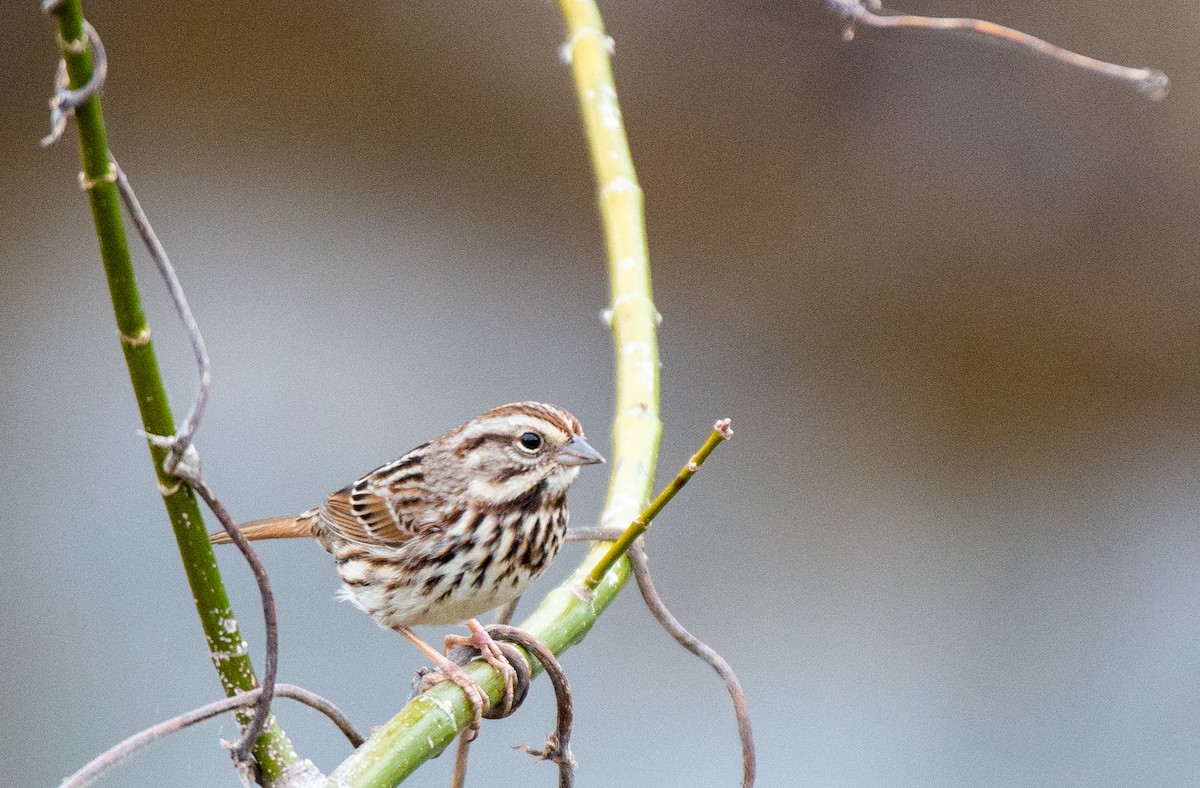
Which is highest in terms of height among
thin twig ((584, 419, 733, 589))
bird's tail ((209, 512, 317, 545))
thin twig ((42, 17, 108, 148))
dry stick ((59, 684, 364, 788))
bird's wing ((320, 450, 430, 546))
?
thin twig ((42, 17, 108, 148))

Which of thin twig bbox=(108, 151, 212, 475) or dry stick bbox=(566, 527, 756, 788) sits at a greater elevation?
thin twig bbox=(108, 151, 212, 475)

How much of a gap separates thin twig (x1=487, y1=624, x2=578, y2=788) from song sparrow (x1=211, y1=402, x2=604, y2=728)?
32 centimetres

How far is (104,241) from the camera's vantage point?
3.11 ft

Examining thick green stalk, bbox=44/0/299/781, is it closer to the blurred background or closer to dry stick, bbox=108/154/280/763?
dry stick, bbox=108/154/280/763

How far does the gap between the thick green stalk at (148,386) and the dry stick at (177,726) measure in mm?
36


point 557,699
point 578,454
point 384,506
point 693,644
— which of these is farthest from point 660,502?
point 384,506

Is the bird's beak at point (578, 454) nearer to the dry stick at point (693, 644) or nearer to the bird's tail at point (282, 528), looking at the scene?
the dry stick at point (693, 644)

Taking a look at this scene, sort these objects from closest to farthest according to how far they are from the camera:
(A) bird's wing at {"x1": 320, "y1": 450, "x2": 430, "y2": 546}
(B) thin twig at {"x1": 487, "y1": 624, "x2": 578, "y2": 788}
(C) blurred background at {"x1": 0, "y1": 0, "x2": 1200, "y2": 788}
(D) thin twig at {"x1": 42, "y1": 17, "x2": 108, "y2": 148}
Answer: (D) thin twig at {"x1": 42, "y1": 17, "x2": 108, "y2": 148}
(B) thin twig at {"x1": 487, "y1": 624, "x2": 578, "y2": 788}
(A) bird's wing at {"x1": 320, "y1": 450, "x2": 430, "y2": 546}
(C) blurred background at {"x1": 0, "y1": 0, "x2": 1200, "y2": 788}

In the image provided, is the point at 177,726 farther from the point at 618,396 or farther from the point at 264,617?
the point at 618,396

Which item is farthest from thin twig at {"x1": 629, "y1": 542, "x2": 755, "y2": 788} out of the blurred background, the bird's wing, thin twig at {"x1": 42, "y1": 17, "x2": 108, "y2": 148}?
the blurred background

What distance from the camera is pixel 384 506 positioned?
1.98 metres

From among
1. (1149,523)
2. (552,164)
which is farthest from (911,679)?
(552,164)

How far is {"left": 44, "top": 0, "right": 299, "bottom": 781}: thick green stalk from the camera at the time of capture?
Result: 2.91 feet

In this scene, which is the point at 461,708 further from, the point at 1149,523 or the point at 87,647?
the point at 1149,523
